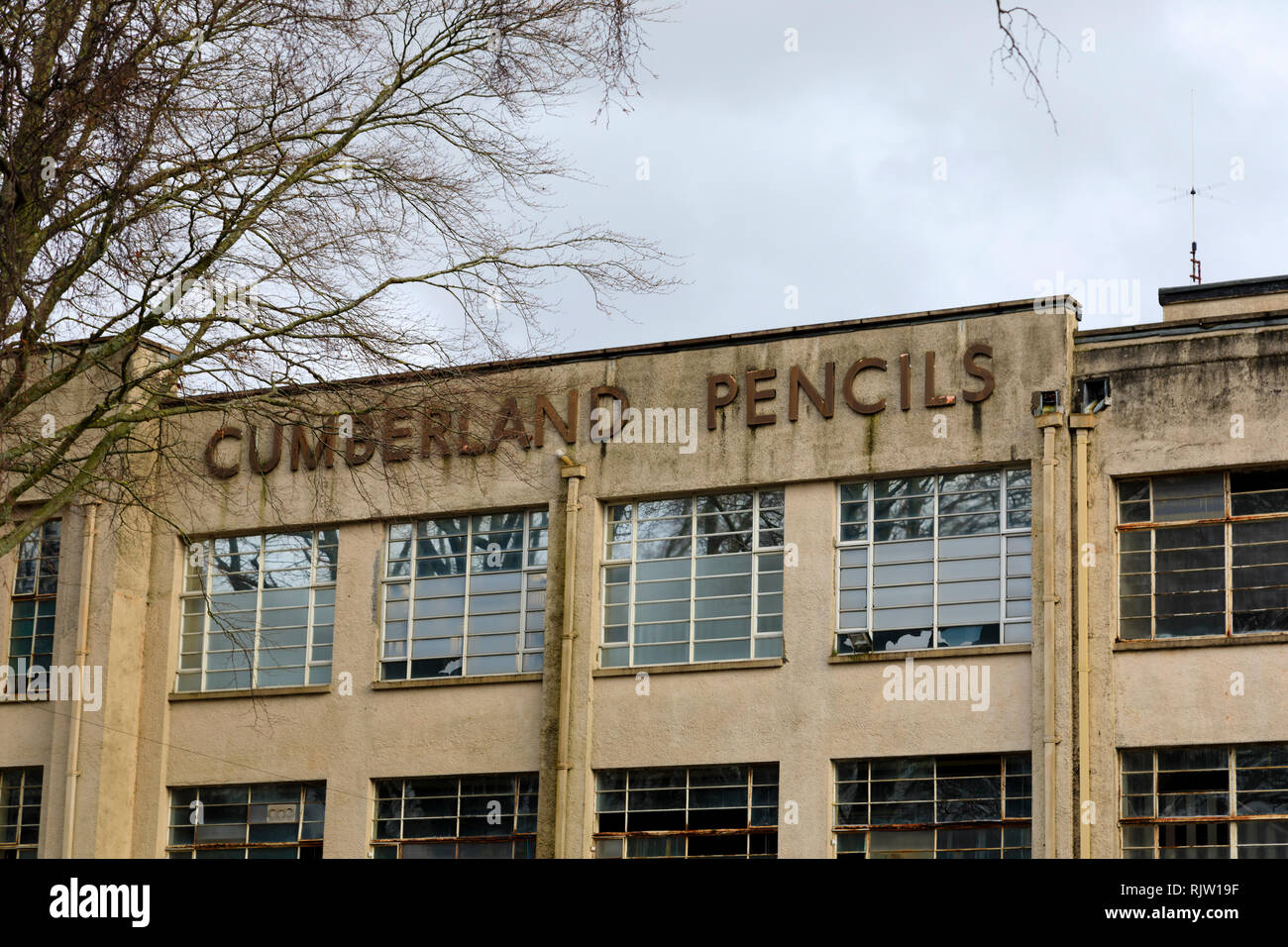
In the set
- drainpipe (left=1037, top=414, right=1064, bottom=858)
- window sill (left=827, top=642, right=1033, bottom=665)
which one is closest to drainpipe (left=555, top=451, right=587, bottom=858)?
window sill (left=827, top=642, right=1033, bottom=665)

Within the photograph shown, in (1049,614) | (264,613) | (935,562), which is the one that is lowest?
(1049,614)

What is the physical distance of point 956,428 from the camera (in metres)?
21.7

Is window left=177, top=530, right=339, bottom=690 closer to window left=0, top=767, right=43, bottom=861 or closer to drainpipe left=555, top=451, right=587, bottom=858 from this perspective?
window left=0, top=767, right=43, bottom=861

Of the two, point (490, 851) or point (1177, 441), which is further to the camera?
point (490, 851)

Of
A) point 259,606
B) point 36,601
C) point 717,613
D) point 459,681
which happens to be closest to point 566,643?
point 459,681

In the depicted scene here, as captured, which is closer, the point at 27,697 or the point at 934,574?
the point at 934,574

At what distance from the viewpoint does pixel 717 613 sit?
74.2 ft

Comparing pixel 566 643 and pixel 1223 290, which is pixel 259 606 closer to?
pixel 566 643

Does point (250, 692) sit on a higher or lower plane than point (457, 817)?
higher

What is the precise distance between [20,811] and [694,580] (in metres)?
9.82

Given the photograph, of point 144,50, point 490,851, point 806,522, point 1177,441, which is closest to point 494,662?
point 490,851

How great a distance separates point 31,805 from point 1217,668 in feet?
50.3
